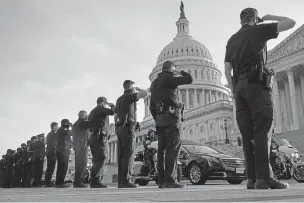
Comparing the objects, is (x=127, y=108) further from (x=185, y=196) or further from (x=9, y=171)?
(x=9, y=171)

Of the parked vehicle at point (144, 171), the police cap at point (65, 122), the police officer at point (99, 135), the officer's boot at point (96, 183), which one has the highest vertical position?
the police cap at point (65, 122)

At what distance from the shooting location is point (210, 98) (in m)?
98.8

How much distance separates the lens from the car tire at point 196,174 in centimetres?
1145

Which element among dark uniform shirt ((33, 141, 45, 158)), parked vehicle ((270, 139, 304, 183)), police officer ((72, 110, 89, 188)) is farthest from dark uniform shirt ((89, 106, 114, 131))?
parked vehicle ((270, 139, 304, 183))

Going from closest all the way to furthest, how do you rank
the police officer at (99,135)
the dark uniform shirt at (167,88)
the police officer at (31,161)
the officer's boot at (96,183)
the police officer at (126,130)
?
the dark uniform shirt at (167,88)
the police officer at (126,130)
the officer's boot at (96,183)
the police officer at (99,135)
the police officer at (31,161)

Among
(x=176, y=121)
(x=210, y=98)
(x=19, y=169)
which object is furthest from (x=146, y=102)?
(x=176, y=121)

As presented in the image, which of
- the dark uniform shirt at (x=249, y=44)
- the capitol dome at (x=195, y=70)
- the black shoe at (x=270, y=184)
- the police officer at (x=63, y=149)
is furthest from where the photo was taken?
the capitol dome at (x=195, y=70)

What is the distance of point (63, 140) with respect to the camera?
460 inches

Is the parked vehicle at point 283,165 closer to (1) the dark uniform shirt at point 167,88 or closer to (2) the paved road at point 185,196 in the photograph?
(1) the dark uniform shirt at point 167,88

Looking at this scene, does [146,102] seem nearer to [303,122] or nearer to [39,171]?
[303,122]

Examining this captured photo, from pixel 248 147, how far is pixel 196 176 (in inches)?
258

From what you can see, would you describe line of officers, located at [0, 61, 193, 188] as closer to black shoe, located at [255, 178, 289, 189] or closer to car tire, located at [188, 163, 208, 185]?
black shoe, located at [255, 178, 289, 189]

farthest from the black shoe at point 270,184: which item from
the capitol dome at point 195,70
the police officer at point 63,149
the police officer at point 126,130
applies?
the capitol dome at point 195,70

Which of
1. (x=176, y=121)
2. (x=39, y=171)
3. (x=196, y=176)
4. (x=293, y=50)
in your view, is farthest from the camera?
(x=293, y=50)
